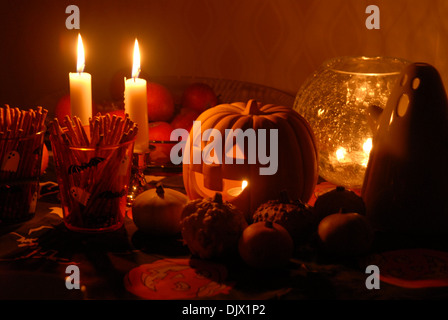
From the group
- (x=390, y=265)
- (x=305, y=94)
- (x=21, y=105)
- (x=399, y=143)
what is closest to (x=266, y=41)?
(x=305, y=94)

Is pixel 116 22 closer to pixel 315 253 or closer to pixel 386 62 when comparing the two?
pixel 386 62

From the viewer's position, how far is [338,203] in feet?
2.97

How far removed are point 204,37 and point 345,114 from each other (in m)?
0.84

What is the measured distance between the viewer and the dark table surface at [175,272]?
2.44 feet

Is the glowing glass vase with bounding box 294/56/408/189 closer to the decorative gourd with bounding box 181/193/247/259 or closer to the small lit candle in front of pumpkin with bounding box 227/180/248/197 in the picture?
the small lit candle in front of pumpkin with bounding box 227/180/248/197

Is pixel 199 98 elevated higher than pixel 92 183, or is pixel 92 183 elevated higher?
pixel 199 98

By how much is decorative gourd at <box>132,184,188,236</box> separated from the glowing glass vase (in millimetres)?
373

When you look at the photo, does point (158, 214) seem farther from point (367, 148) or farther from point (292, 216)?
point (367, 148)

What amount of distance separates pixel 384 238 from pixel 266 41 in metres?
1.06

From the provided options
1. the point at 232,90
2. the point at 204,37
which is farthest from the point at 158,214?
the point at 204,37

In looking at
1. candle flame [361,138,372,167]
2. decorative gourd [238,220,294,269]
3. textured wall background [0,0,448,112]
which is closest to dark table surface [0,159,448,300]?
decorative gourd [238,220,294,269]

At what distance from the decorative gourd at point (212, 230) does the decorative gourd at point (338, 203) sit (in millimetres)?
151

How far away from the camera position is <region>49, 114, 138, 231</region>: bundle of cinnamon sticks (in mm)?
895

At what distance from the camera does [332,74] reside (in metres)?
1.16
